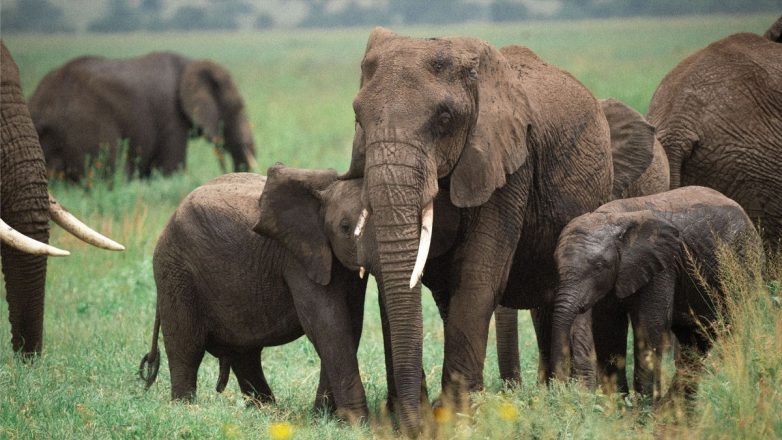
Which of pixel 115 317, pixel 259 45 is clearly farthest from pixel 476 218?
pixel 259 45

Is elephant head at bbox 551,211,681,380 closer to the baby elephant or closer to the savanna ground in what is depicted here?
the baby elephant

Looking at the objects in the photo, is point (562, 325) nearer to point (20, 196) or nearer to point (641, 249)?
point (641, 249)

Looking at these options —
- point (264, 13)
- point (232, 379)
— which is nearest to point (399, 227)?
point (232, 379)

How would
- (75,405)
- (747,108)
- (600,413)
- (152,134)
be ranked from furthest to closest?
(152,134) < (747,108) < (75,405) < (600,413)

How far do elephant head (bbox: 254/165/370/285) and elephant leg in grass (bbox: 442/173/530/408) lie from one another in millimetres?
675

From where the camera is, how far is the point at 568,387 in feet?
22.0

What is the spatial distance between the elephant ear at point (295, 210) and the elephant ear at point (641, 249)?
5.37 feet

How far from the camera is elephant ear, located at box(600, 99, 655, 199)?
8.20m

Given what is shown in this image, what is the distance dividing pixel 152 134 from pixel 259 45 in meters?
51.7

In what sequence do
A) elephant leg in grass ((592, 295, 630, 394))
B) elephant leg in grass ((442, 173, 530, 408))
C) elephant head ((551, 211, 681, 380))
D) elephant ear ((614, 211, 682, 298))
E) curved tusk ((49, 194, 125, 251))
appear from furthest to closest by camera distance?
curved tusk ((49, 194, 125, 251)), elephant leg in grass ((592, 295, 630, 394)), elephant ear ((614, 211, 682, 298)), elephant leg in grass ((442, 173, 530, 408)), elephant head ((551, 211, 681, 380))

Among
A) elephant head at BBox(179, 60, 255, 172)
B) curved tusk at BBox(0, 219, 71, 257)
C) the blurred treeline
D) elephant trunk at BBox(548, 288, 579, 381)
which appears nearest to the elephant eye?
elephant trunk at BBox(548, 288, 579, 381)

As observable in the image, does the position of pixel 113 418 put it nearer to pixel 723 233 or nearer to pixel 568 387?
pixel 568 387

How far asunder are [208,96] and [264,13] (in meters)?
64.9

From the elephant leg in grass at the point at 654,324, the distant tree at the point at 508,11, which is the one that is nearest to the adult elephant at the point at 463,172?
the elephant leg in grass at the point at 654,324
